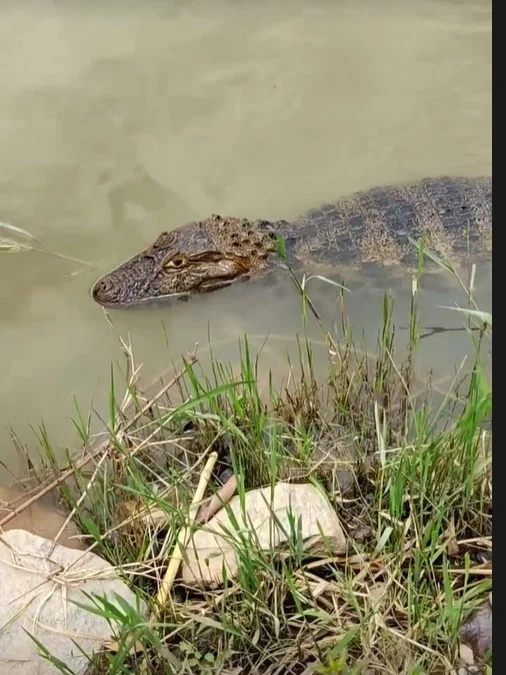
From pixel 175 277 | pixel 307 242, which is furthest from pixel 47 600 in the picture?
pixel 307 242

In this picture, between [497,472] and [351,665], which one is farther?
[351,665]

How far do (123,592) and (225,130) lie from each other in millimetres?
3258

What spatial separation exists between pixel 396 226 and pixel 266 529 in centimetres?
203

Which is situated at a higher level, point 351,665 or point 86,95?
point 86,95

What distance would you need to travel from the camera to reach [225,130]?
453 centimetres

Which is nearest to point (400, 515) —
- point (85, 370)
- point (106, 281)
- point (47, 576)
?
point (47, 576)

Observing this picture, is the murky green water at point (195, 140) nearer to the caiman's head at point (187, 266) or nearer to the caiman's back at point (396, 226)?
the caiman's head at point (187, 266)

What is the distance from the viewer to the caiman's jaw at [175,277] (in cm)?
345

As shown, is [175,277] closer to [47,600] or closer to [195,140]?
[195,140]

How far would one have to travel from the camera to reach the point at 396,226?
357cm

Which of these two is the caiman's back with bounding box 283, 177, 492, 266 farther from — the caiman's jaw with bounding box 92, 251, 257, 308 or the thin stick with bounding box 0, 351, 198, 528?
the thin stick with bounding box 0, 351, 198, 528

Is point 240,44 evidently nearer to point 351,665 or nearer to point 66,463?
point 66,463

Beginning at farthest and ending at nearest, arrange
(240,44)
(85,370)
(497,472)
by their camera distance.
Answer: (240,44) < (85,370) < (497,472)

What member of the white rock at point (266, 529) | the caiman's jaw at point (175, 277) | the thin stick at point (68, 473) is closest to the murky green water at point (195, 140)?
the caiman's jaw at point (175, 277)
